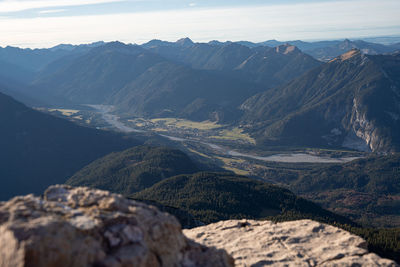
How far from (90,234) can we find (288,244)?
2765cm

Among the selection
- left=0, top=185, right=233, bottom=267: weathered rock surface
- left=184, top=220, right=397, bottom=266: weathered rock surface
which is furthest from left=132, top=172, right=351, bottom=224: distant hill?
left=0, top=185, right=233, bottom=267: weathered rock surface

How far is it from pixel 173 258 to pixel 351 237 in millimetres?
26933

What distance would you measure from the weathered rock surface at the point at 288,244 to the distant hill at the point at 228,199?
67529 millimetres

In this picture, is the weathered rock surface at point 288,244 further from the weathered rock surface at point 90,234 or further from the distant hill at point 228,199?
the distant hill at point 228,199

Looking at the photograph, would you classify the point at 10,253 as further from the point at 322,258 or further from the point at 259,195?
the point at 259,195

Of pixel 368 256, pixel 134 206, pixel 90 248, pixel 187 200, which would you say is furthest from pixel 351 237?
pixel 187 200

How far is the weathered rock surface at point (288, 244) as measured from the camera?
40062 millimetres

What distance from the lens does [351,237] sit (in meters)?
45.2

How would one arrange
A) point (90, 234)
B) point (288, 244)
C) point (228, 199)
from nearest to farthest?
1. point (90, 234)
2. point (288, 244)
3. point (228, 199)

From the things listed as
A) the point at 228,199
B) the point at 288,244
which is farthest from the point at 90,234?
the point at 228,199

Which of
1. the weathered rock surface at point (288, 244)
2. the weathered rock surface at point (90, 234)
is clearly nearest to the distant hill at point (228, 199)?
the weathered rock surface at point (288, 244)

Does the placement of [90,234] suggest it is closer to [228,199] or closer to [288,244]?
[288,244]

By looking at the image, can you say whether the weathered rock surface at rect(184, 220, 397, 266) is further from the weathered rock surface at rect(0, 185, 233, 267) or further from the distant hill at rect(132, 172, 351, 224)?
the distant hill at rect(132, 172, 351, 224)

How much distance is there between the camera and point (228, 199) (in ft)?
492
